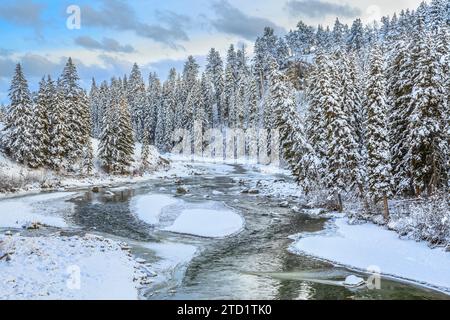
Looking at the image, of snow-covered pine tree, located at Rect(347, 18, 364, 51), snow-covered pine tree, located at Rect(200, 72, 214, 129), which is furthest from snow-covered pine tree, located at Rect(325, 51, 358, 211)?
snow-covered pine tree, located at Rect(347, 18, 364, 51)

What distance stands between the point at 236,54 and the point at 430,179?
10777cm

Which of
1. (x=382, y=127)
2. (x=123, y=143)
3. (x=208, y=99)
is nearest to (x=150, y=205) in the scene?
(x=382, y=127)

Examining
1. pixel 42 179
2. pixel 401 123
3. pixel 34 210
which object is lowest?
pixel 34 210

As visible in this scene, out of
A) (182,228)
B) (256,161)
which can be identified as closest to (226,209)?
(182,228)

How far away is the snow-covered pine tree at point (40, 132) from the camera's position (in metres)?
58.2

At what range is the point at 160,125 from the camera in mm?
117375

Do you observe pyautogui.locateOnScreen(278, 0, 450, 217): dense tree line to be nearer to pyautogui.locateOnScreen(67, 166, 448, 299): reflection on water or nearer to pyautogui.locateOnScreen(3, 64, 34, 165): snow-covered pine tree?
pyautogui.locateOnScreen(67, 166, 448, 299): reflection on water

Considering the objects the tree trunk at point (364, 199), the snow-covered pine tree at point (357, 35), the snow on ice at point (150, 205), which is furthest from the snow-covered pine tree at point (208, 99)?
the tree trunk at point (364, 199)

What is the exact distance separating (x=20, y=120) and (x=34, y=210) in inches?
902

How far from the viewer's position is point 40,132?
193 ft

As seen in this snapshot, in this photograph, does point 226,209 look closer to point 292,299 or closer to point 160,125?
point 292,299

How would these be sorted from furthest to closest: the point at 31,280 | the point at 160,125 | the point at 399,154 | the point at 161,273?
the point at 160,125
the point at 399,154
the point at 161,273
the point at 31,280

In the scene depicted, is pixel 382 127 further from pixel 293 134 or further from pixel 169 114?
pixel 169 114

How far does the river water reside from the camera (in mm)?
18739
